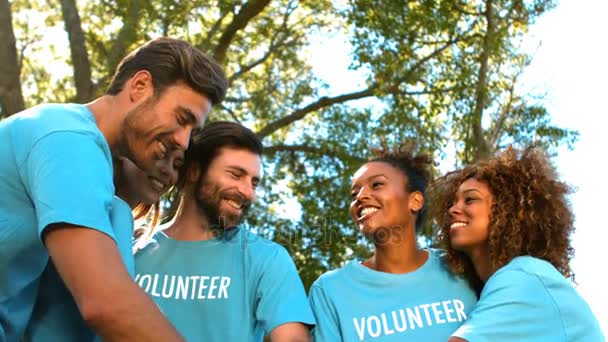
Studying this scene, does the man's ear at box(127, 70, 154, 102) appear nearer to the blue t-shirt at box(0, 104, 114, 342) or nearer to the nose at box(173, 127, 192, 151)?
the nose at box(173, 127, 192, 151)

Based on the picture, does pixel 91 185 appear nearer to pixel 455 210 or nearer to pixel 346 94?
pixel 455 210

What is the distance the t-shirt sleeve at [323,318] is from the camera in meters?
3.36

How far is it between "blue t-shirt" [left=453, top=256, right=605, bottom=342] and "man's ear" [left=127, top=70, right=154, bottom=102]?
4.96ft

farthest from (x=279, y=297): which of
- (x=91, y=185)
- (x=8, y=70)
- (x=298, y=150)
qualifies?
(x=298, y=150)

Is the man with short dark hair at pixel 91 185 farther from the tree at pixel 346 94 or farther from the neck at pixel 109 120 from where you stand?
the tree at pixel 346 94

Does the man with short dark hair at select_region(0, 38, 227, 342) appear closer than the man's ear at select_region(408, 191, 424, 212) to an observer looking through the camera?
Yes

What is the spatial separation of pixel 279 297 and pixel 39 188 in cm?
154

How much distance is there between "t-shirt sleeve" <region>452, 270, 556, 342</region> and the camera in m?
2.98

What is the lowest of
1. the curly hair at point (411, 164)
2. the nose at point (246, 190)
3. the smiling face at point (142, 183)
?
the smiling face at point (142, 183)

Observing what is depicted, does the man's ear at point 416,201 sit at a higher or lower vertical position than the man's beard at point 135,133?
higher

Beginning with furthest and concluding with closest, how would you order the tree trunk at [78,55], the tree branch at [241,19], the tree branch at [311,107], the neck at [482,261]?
the tree branch at [311,107] < the tree branch at [241,19] < the tree trunk at [78,55] < the neck at [482,261]

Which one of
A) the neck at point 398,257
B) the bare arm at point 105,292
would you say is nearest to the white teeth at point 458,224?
the neck at point 398,257

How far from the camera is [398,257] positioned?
371 cm

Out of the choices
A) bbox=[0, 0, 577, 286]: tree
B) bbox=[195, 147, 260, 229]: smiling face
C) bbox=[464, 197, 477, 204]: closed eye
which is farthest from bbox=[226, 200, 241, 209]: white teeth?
bbox=[0, 0, 577, 286]: tree
